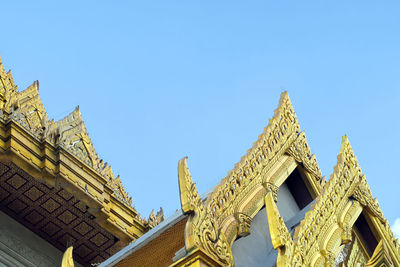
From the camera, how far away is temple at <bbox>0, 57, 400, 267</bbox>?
727cm

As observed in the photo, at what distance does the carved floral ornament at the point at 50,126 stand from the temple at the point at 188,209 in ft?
0.07

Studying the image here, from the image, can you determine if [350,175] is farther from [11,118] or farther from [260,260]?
[11,118]

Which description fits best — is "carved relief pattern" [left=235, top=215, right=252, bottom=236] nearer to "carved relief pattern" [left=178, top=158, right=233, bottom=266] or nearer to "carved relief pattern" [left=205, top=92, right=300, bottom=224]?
"carved relief pattern" [left=205, top=92, right=300, bottom=224]

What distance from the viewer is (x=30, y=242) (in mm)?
13641

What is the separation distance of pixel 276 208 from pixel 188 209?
2.69 ft

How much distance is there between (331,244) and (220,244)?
4.69ft

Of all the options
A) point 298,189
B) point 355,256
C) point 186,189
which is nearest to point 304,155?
point 298,189

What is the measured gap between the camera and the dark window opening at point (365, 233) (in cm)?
921

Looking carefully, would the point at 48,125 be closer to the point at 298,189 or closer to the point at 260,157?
the point at 298,189

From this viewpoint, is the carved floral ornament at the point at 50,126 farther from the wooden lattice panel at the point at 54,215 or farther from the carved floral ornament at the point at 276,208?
the carved floral ornament at the point at 276,208

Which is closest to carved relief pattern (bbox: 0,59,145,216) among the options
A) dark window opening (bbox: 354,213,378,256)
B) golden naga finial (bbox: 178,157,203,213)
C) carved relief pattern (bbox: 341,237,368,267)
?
dark window opening (bbox: 354,213,378,256)

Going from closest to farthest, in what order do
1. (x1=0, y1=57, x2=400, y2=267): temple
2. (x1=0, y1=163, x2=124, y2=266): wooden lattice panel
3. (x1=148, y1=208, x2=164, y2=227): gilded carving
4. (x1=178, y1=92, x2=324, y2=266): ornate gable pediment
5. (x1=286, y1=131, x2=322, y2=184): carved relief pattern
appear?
1. (x1=178, y1=92, x2=324, y2=266): ornate gable pediment
2. (x1=0, y1=57, x2=400, y2=267): temple
3. (x1=286, y1=131, x2=322, y2=184): carved relief pattern
4. (x1=0, y1=163, x2=124, y2=266): wooden lattice panel
5. (x1=148, y1=208, x2=164, y2=227): gilded carving

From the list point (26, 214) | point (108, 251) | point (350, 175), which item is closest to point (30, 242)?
point (26, 214)

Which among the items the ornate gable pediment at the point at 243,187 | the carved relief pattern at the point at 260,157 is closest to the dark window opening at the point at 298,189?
the ornate gable pediment at the point at 243,187
